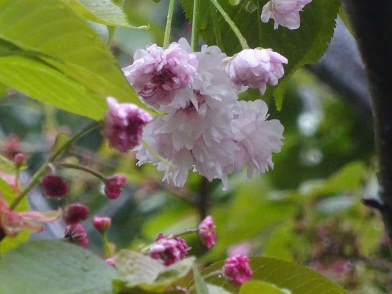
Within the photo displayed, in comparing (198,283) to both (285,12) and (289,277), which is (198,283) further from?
(285,12)

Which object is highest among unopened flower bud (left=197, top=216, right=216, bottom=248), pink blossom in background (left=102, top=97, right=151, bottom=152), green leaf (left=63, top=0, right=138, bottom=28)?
green leaf (left=63, top=0, right=138, bottom=28)

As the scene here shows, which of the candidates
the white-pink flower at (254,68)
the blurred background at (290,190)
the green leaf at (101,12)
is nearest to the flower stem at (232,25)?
the white-pink flower at (254,68)

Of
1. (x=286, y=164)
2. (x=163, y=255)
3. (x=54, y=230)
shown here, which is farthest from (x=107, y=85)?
(x=286, y=164)

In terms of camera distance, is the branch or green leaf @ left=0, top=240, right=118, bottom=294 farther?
the branch

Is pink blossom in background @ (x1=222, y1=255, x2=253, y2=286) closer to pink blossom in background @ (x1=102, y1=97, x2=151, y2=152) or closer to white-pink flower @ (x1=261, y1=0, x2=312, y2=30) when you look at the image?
pink blossom in background @ (x1=102, y1=97, x2=151, y2=152)

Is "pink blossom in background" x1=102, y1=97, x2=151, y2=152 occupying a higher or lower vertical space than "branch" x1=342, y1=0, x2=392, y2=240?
→ higher

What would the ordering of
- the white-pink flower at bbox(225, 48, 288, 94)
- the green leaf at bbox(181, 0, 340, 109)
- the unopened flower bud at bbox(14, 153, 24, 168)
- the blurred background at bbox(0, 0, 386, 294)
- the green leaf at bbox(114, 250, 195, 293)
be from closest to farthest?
1. the green leaf at bbox(114, 250, 195, 293)
2. the unopened flower bud at bbox(14, 153, 24, 168)
3. the white-pink flower at bbox(225, 48, 288, 94)
4. the green leaf at bbox(181, 0, 340, 109)
5. the blurred background at bbox(0, 0, 386, 294)

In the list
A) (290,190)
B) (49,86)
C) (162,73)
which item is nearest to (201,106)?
(162,73)

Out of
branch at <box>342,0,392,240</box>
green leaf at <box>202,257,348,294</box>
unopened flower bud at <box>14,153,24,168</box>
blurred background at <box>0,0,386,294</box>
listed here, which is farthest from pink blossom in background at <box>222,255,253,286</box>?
blurred background at <box>0,0,386,294</box>
